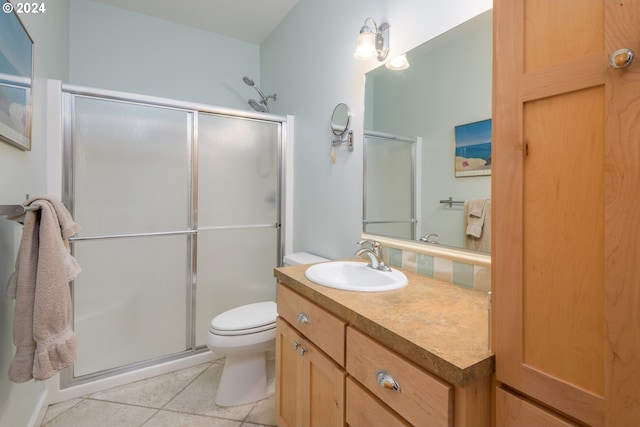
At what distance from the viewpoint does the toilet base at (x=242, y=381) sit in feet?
5.60

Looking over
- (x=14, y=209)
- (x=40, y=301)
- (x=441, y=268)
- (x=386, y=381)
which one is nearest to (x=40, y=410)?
(x=40, y=301)

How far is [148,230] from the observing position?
1.95m

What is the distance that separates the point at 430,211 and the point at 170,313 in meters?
1.83

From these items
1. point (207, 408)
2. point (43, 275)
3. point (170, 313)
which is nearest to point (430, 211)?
point (43, 275)

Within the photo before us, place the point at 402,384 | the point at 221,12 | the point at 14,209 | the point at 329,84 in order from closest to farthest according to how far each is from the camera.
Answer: the point at 402,384, the point at 14,209, the point at 329,84, the point at 221,12

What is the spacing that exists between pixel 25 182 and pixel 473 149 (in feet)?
6.29

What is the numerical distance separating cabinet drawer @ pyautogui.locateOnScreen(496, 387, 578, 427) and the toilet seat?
4.31 ft

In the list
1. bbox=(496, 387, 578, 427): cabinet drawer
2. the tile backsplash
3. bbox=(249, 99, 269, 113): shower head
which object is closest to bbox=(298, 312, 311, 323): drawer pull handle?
the tile backsplash

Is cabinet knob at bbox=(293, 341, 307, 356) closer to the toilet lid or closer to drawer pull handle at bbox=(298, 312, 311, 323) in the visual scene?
drawer pull handle at bbox=(298, 312, 311, 323)

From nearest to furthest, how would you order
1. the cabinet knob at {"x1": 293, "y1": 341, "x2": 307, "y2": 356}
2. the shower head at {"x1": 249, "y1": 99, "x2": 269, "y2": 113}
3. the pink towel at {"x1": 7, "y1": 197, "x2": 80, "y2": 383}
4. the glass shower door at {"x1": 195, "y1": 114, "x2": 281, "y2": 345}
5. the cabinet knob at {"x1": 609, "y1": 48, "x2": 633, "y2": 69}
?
1. the cabinet knob at {"x1": 609, "y1": 48, "x2": 633, "y2": 69}
2. the pink towel at {"x1": 7, "y1": 197, "x2": 80, "y2": 383}
3. the cabinet knob at {"x1": 293, "y1": 341, "x2": 307, "y2": 356}
4. the glass shower door at {"x1": 195, "y1": 114, "x2": 281, "y2": 345}
5. the shower head at {"x1": 249, "y1": 99, "x2": 269, "y2": 113}

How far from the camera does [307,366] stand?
1139 mm

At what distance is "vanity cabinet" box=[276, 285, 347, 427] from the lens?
0.97 metres

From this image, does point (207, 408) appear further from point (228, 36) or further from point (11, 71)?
point (228, 36)

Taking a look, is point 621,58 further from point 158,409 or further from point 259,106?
point 259,106
